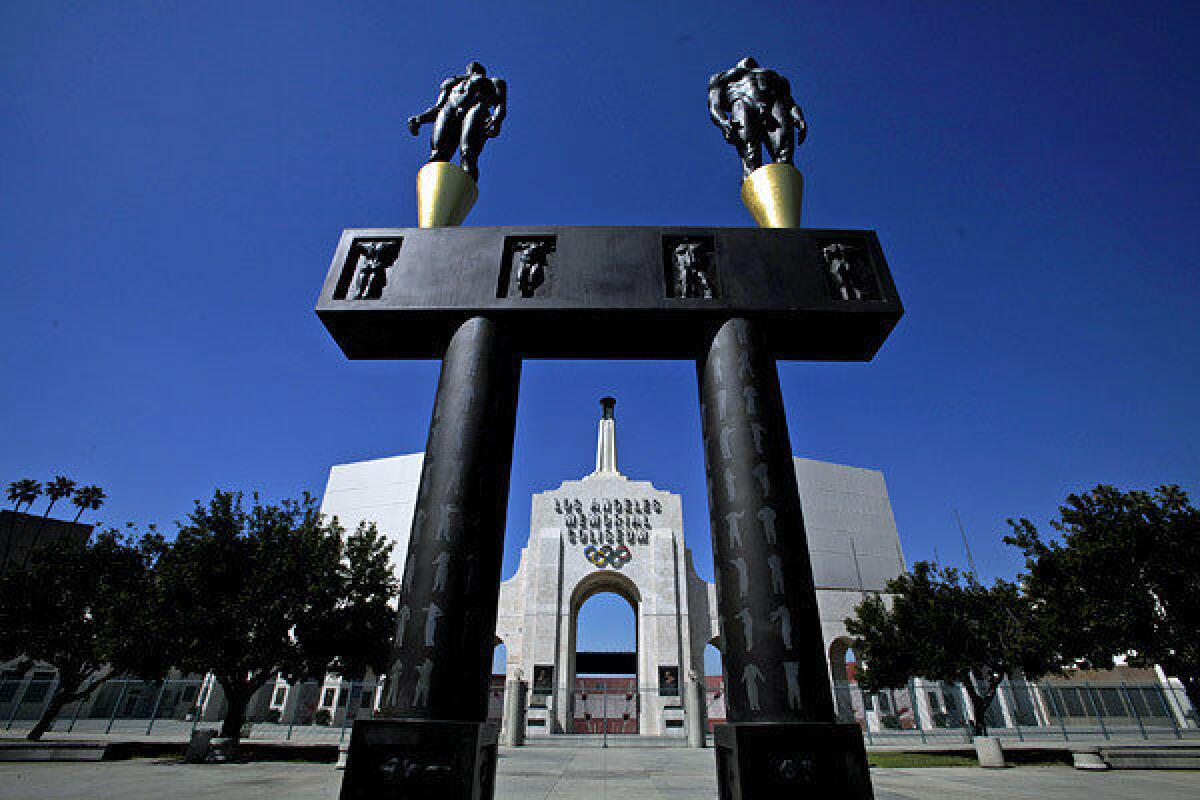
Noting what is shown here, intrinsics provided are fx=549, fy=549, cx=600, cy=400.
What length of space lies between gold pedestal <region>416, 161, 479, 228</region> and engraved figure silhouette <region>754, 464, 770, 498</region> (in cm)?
502

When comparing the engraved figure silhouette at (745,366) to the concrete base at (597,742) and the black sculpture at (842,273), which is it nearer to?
the black sculpture at (842,273)

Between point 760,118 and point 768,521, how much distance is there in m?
5.65

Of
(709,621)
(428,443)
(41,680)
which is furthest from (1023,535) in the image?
(41,680)

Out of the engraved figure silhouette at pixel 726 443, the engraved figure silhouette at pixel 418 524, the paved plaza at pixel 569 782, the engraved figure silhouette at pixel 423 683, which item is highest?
the engraved figure silhouette at pixel 726 443

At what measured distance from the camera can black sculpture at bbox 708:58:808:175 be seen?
7.50 metres

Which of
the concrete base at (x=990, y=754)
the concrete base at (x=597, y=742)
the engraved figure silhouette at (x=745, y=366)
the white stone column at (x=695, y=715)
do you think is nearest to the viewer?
the engraved figure silhouette at (x=745, y=366)

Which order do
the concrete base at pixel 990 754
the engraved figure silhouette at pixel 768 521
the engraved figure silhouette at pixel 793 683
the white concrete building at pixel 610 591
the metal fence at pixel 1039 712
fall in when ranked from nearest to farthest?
1. the engraved figure silhouette at pixel 793 683
2. the engraved figure silhouette at pixel 768 521
3. the concrete base at pixel 990 754
4. the metal fence at pixel 1039 712
5. the white concrete building at pixel 610 591

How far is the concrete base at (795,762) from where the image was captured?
13.4ft

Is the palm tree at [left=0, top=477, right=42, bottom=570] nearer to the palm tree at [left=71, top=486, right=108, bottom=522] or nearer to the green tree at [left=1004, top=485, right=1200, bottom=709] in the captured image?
the palm tree at [left=71, top=486, right=108, bottom=522]

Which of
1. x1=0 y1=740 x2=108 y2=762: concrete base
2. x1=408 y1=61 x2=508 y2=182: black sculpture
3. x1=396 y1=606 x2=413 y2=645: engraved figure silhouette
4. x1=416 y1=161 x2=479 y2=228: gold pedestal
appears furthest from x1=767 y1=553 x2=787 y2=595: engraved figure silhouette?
x1=0 y1=740 x2=108 y2=762: concrete base

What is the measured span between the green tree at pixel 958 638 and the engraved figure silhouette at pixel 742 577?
20211 millimetres

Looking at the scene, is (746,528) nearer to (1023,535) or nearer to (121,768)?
(121,768)

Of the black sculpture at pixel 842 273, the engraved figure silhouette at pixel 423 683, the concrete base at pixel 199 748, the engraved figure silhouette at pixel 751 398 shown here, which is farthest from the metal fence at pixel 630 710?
the engraved figure silhouette at pixel 423 683

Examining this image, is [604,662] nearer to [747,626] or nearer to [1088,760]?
[1088,760]
